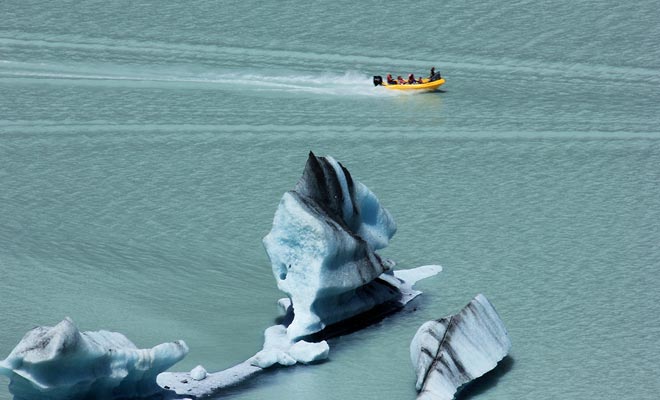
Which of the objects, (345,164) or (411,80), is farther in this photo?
(411,80)

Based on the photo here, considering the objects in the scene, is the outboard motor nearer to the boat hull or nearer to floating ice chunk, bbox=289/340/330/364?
the boat hull

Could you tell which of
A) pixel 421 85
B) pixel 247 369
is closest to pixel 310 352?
pixel 247 369

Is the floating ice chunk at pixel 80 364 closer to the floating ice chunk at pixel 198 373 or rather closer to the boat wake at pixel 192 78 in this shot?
the floating ice chunk at pixel 198 373

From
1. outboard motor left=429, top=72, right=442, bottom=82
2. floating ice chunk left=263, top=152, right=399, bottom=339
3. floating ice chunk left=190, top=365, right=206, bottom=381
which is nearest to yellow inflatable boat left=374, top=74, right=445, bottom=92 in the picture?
outboard motor left=429, top=72, right=442, bottom=82

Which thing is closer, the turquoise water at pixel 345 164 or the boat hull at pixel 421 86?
the turquoise water at pixel 345 164

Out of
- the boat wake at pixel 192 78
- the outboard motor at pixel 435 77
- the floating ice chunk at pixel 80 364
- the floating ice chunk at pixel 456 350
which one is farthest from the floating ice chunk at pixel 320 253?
the outboard motor at pixel 435 77

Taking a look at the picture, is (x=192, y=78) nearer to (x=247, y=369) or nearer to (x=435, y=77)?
(x=435, y=77)
